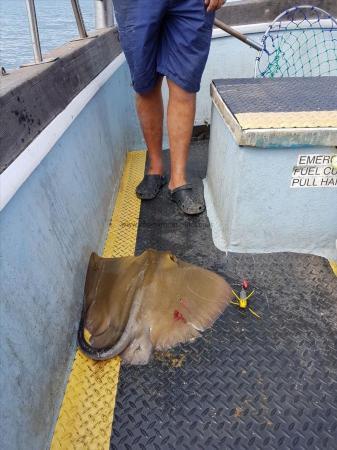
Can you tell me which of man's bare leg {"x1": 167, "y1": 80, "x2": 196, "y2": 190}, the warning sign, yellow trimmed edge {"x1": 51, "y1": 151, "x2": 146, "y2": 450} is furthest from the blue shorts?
yellow trimmed edge {"x1": 51, "y1": 151, "x2": 146, "y2": 450}

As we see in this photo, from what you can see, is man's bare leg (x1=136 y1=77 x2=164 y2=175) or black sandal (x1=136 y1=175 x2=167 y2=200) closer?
man's bare leg (x1=136 y1=77 x2=164 y2=175)

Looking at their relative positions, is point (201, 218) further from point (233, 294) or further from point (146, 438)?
point (146, 438)

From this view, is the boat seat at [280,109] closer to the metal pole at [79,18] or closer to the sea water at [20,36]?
the metal pole at [79,18]

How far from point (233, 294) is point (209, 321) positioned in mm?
229

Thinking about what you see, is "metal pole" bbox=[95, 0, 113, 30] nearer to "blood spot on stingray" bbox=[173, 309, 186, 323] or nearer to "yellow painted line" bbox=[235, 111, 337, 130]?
"yellow painted line" bbox=[235, 111, 337, 130]

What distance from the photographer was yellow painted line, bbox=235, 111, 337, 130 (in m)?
1.73

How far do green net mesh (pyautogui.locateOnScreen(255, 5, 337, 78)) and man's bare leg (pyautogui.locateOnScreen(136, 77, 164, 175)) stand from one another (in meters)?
1.65

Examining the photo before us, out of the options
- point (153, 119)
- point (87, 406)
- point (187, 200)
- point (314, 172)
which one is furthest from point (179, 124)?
point (87, 406)

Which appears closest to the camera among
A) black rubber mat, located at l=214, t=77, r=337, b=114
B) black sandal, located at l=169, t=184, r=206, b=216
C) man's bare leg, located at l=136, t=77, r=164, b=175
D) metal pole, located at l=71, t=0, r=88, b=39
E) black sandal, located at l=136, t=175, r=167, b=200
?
black rubber mat, located at l=214, t=77, r=337, b=114

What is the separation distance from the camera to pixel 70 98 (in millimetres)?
1908

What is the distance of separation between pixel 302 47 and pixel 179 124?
2308 millimetres

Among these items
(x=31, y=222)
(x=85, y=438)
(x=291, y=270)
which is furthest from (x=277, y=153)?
(x=85, y=438)

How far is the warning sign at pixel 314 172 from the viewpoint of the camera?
1.80 m

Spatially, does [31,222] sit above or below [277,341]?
above
